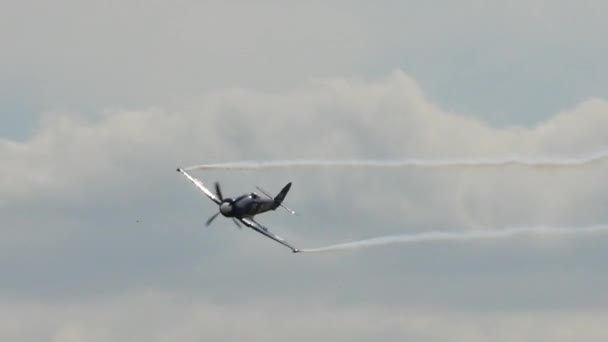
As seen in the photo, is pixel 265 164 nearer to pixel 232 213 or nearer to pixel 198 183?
pixel 232 213

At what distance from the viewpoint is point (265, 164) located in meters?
145

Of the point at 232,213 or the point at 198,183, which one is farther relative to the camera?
the point at 198,183

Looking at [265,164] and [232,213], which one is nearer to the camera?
[265,164]

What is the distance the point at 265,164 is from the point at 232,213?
1675 cm

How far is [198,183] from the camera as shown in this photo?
559 feet

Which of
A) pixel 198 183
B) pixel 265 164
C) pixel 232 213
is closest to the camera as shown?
pixel 265 164

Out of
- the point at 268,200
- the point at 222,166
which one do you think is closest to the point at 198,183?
the point at 268,200

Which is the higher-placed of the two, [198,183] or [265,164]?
[198,183]

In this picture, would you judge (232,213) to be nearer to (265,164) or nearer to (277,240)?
(277,240)

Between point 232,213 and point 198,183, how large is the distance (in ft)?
37.4

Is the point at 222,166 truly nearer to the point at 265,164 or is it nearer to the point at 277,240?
the point at 265,164

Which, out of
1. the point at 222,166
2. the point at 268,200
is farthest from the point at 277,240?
the point at 222,166

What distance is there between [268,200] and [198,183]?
9.55 meters

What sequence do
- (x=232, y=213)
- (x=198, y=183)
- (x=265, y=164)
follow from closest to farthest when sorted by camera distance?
(x=265, y=164) < (x=232, y=213) < (x=198, y=183)
